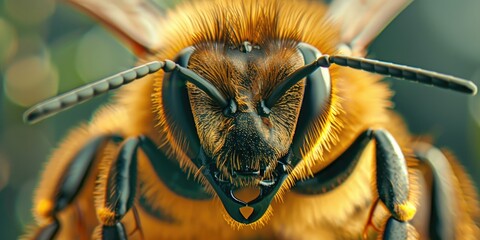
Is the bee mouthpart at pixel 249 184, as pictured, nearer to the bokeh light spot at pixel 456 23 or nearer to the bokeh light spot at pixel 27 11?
the bokeh light spot at pixel 27 11

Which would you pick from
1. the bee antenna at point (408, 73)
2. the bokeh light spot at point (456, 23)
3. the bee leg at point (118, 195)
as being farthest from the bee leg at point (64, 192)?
Answer: the bokeh light spot at point (456, 23)

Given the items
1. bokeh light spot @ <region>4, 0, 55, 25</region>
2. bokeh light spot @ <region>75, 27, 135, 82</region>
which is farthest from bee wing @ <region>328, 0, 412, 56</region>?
bokeh light spot @ <region>4, 0, 55, 25</region>

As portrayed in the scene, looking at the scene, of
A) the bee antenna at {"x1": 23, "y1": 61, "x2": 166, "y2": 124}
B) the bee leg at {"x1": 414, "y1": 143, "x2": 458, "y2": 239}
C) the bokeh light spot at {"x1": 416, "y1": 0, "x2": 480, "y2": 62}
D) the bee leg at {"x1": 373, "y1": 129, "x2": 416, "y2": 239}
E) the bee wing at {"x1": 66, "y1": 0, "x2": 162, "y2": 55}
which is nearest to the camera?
the bee antenna at {"x1": 23, "y1": 61, "x2": 166, "y2": 124}

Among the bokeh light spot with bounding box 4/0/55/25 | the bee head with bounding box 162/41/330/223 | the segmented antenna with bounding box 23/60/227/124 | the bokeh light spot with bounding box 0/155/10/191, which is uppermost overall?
the segmented antenna with bounding box 23/60/227/124

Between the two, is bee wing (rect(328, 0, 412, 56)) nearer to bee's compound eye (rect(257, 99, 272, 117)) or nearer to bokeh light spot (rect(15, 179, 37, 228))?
bee's compound eye (rect(257, 99, 272, 117))

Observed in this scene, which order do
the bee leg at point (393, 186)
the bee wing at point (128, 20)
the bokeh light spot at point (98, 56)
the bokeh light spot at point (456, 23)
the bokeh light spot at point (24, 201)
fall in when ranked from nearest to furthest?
the bee leg at point (393, 186) < the bee wing at point (128, 20) < the bokeh light spot at point (24, 201) < the bokeh light spot at point (98, 56) < the bokeh light spot at point (456, 23)

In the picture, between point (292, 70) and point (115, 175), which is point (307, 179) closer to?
point (292, 70)

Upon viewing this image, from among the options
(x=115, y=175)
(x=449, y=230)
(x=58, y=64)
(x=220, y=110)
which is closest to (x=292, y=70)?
(x=220, y=110)
